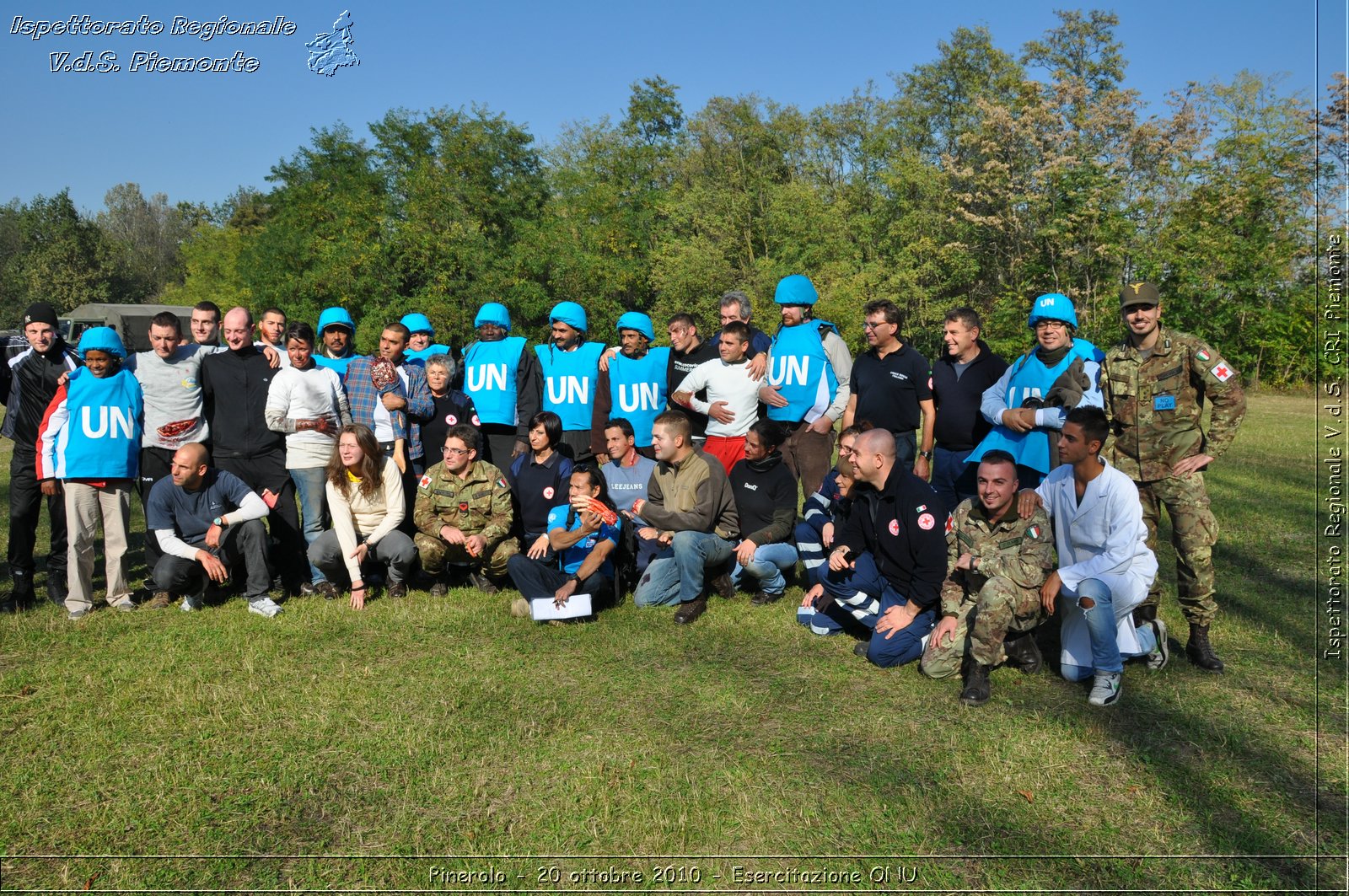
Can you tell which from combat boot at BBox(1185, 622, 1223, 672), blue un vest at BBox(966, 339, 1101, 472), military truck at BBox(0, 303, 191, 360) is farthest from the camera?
military truck at BBox(0, 303, 191, 360)

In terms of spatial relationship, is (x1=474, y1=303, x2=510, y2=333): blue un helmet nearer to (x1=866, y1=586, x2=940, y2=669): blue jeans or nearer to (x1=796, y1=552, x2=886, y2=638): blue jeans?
(x1=796, y1=552, x2=886, y2=638): blue jeans

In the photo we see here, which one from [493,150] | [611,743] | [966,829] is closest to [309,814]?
[611,743]

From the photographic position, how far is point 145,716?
494cm

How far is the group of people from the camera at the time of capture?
5438 mm

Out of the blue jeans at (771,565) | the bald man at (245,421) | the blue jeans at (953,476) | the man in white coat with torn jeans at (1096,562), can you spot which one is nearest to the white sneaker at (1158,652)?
the man in white coat with torn jeans at (1096,562)

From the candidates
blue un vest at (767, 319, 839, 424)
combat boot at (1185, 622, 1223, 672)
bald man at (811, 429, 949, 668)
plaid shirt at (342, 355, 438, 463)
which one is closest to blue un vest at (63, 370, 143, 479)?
plaid shirt at (342, 355, 438, 463)

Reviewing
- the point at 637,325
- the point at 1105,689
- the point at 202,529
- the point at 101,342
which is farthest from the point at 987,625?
the point at 101,342

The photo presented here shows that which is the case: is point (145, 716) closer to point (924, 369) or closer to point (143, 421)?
point (143, 421)

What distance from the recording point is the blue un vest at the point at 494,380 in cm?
802

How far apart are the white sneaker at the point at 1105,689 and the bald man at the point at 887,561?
997 millimetres

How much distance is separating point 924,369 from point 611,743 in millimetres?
3990

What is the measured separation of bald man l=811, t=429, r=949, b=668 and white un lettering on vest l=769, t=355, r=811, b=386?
5.66 feet

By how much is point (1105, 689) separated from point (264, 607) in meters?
5.81

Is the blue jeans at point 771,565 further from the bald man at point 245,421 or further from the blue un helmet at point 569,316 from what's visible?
the bald man at point 245,421
